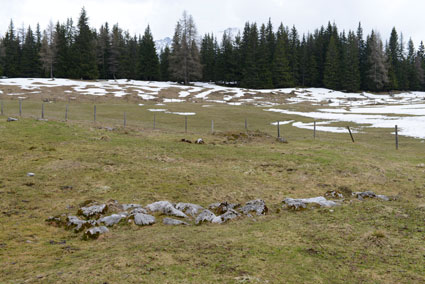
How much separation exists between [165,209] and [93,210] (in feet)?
7.09

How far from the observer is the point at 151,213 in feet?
32.6

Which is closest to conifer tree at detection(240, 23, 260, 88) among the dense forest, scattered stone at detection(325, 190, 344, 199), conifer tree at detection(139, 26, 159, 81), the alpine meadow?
the dense forest

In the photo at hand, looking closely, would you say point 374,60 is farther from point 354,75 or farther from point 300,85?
point 300,85

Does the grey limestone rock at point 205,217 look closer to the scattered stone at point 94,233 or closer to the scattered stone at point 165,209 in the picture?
the scattered stone at point 165,209

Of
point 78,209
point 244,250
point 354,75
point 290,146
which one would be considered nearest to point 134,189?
point 78,209

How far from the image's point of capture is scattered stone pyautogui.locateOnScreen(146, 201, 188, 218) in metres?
9.76

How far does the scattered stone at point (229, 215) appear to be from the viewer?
30.4ft

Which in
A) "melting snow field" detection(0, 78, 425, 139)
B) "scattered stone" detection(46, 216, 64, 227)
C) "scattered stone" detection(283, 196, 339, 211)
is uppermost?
"melting snow field" detection(0, 78, 425, 139)

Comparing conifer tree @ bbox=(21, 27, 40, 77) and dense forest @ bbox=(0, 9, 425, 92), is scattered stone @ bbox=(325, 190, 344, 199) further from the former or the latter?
conifer tree @ bbox=(21, 27, 40, 77)

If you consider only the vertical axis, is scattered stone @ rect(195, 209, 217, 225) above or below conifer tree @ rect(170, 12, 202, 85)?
below

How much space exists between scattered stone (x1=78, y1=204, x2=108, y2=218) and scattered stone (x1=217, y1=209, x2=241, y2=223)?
3.58 meters

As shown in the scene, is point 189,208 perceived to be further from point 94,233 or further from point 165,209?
point 94,233

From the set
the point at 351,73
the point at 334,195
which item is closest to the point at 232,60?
the point at 351,73

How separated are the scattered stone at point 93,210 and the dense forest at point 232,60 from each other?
86.1 meters
